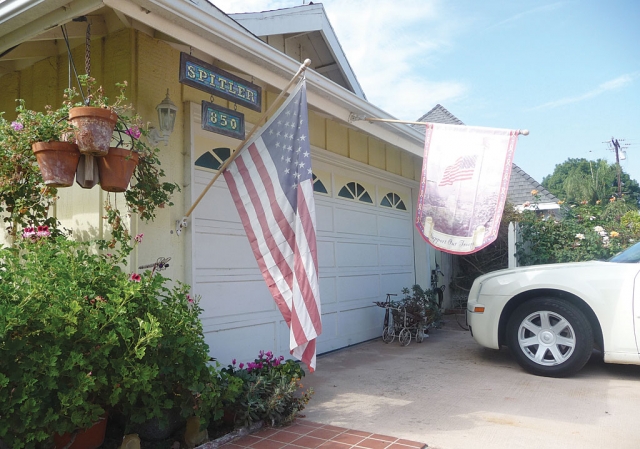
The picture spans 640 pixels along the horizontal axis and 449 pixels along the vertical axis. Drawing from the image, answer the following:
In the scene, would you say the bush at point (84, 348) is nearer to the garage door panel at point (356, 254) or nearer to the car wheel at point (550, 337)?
the car wheel at point (550, 337)

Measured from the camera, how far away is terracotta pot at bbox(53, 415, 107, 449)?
3035 millimetres

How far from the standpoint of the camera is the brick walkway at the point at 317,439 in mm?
3424

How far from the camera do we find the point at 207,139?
→ 17.0 ft

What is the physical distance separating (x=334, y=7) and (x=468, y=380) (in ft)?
21.9

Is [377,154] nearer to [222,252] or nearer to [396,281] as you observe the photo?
[396,281]

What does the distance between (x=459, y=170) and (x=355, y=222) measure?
245 centimetres

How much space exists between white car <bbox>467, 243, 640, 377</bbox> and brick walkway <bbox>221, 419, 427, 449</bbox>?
2656mm

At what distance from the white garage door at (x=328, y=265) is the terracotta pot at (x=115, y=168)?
1.32 m

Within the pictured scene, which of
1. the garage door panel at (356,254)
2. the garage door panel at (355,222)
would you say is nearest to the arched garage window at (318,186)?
the garage door panel at (355,222)

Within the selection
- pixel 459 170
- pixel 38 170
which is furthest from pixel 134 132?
pixel 459 170

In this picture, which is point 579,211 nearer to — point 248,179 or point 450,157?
point 450,157

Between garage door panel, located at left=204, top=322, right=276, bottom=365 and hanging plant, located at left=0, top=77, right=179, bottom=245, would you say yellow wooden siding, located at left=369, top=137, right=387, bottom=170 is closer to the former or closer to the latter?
garage door panel, located at left=204, top=322, right=276, bottom=365

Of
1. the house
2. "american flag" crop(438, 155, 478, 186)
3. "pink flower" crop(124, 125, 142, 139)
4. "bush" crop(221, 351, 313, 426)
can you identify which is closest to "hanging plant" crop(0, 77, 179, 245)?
"pink flower" crop(124, 125, 142, 139)

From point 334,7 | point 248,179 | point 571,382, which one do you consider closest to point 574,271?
point 571,382
